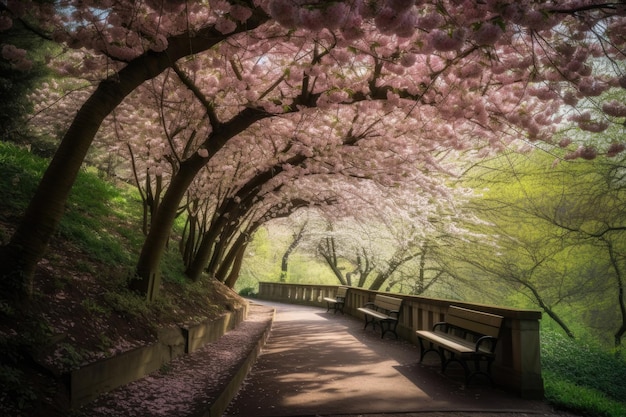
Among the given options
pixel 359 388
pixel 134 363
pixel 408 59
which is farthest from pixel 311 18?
pixel 359 388

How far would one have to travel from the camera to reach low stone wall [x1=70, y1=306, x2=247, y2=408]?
3.50 m

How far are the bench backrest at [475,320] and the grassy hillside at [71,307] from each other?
443 cm

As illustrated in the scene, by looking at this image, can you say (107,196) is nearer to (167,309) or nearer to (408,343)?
(167,309)

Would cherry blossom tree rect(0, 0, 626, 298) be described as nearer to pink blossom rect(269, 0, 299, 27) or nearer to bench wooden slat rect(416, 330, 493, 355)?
pink blossom rect(269, 0, 299, 27)

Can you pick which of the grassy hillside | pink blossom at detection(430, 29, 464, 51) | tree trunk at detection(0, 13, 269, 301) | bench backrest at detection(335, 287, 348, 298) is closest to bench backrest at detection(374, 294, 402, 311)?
the grassy hillside

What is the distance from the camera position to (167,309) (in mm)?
6602

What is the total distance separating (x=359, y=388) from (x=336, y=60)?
404cm

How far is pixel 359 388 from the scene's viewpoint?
512cm

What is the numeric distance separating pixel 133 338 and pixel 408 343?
5887 mm

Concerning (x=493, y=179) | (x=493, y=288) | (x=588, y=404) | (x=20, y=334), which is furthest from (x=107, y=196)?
(x=493, y=288)

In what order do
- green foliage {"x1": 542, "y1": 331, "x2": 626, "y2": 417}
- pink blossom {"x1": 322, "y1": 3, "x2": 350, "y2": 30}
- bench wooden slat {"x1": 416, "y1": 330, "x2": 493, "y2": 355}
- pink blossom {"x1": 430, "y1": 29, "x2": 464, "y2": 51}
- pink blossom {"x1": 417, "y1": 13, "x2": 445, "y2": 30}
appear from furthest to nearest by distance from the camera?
green foliage {"x1": 542, "y1": 331, "x2": 626, "y2": 417} → bench wooden slat {"x1": 416, "y1": 330, "x2": 493, "y2": 355} → pink blossom {"x1": 417, "y1": 13, "x2": 445, "y2": 30} → pink blossom {"x1": 430, "y1": 29, "x2": 464, "y2": 51} → pink blossom {"x1": 322, "y1": 3, "x2": 350, "y2": 30}

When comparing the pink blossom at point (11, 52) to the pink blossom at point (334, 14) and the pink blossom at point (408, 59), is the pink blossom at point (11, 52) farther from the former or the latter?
the pink blossom at point (408, 59)

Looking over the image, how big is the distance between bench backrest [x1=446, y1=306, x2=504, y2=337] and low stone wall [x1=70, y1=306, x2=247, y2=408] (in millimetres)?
4230

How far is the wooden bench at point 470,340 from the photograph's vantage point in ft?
17.0
